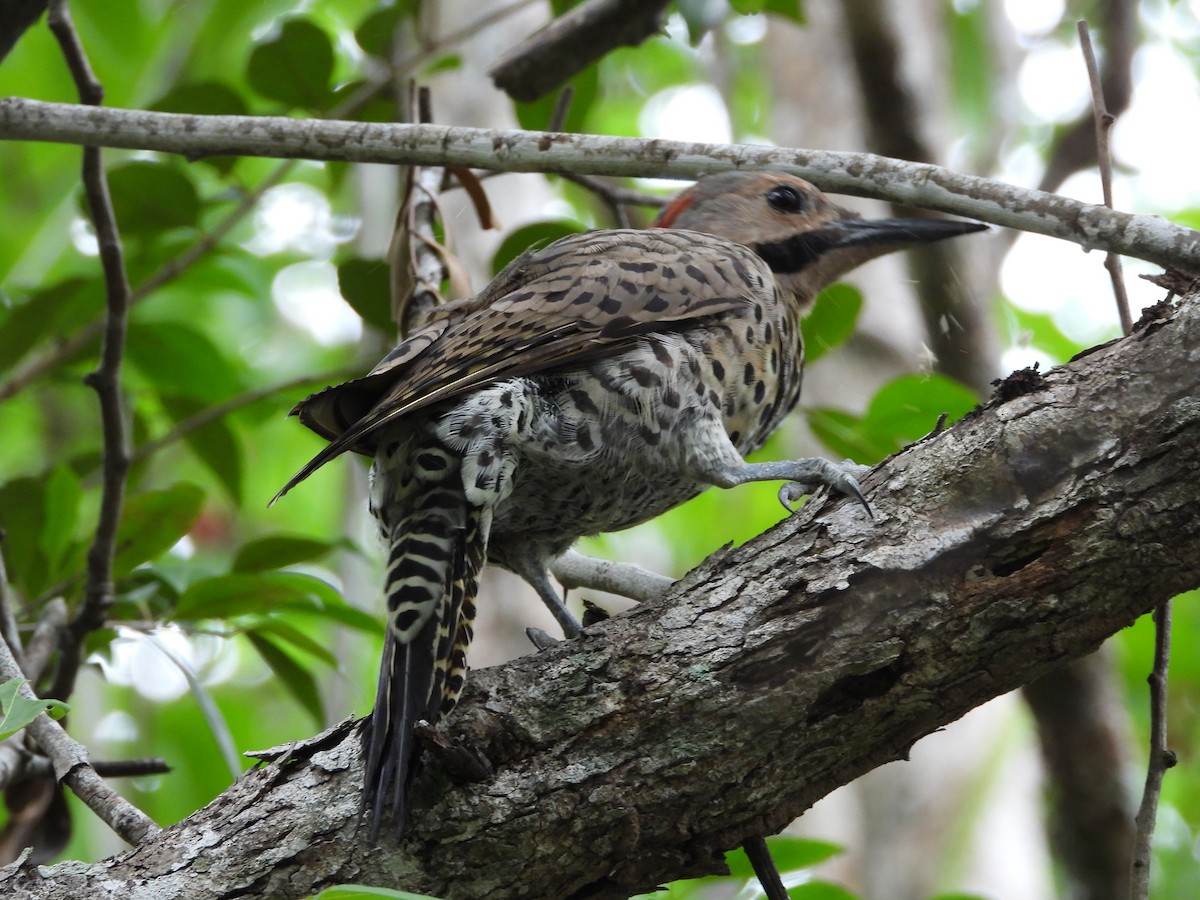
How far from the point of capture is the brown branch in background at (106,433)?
3307 mm

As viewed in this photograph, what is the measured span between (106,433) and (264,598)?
592 mm

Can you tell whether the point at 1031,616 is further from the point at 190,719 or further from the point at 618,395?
the point at 190,719

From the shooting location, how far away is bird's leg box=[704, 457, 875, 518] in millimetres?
2557

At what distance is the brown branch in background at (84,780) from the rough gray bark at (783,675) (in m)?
0.06

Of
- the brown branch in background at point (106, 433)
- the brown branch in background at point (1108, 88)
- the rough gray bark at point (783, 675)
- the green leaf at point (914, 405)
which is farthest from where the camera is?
the brown branch in background at point (1108, 88)

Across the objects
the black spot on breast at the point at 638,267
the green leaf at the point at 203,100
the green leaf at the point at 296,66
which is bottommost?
the black spot on breast at the point at 638,267

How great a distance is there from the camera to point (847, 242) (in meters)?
4.07

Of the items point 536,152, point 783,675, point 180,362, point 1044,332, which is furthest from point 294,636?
point 1044,332

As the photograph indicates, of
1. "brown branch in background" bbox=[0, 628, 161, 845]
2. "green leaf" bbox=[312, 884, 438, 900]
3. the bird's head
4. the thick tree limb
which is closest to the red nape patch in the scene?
the bird's head

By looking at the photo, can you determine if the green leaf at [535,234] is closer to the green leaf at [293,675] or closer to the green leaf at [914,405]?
the green leaf at [914,405]

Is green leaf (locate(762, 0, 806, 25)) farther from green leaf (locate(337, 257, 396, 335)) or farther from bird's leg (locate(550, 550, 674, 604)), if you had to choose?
bird's leg (locate(550, 550, 674, 604))

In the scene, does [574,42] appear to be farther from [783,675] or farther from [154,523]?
[783,675]

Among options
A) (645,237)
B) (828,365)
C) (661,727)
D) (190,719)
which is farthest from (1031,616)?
(828,365)

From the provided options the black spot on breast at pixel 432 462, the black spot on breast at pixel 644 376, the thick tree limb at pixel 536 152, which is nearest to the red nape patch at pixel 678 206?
the black spot on breast at pixel 644 376
